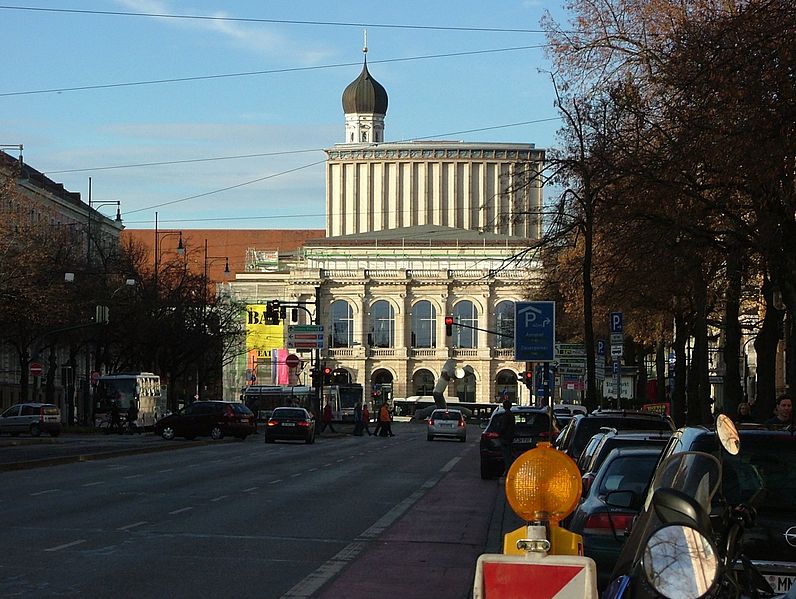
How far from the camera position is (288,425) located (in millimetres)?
59656

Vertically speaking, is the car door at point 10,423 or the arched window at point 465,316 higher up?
the arched window at point 465,316

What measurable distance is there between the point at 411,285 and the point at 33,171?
2152 inches

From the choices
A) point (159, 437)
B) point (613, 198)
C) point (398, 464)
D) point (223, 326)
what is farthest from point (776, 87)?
point (223, 326)

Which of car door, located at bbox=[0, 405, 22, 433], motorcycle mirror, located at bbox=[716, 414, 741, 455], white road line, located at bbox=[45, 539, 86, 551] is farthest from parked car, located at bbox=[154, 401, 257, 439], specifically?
motorcycle mirror, located at bbox=[716, 414, 741, 455]

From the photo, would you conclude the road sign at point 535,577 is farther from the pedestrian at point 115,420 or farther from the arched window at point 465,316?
the arched window at point 465,316

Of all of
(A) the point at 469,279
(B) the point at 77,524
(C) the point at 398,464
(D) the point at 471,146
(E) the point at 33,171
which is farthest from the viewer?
(D) the point at 471,146

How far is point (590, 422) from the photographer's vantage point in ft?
73.2

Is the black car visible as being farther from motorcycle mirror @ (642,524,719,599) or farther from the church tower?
the church tower

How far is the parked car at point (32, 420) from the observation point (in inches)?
2598

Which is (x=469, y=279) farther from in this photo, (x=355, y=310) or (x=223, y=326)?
(x=223, y=326)

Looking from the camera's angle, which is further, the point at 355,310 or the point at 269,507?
the point at 355,310

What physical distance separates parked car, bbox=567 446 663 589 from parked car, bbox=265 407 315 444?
150 feet

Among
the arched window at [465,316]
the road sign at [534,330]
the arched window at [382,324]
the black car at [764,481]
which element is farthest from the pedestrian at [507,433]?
the arched window at [382,324]

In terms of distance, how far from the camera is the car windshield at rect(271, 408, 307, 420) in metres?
59.6
